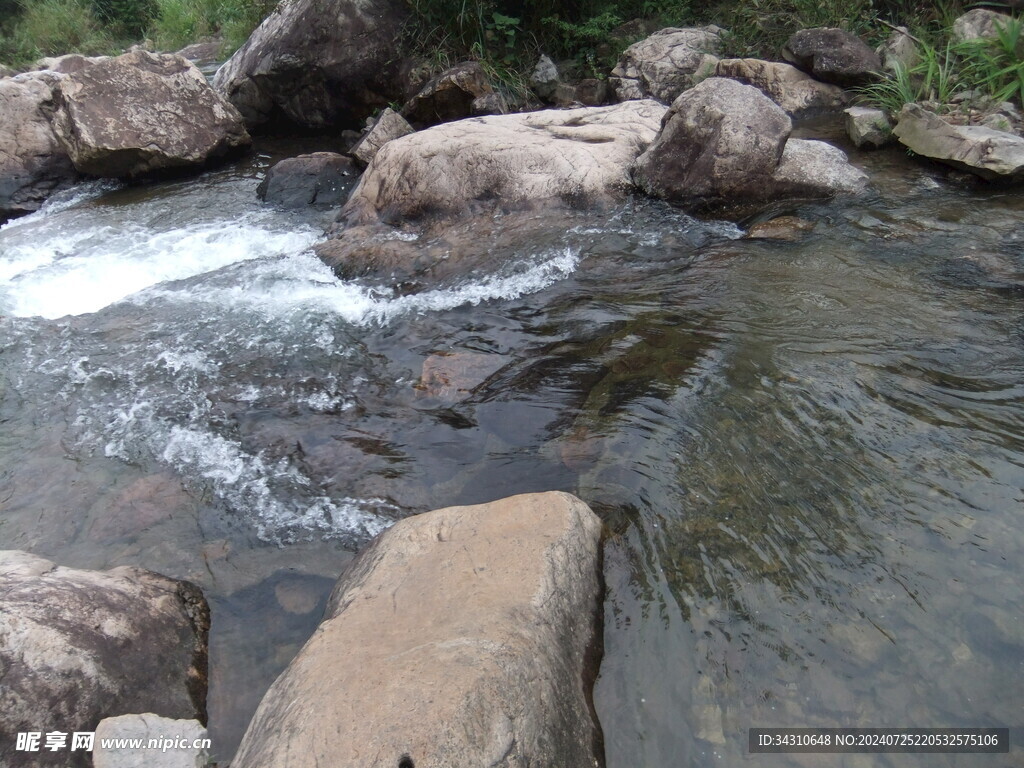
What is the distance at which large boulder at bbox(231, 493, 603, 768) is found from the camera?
200 cm

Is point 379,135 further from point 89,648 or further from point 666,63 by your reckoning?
point 89,648

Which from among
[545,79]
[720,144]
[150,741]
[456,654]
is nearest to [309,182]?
[545,79]

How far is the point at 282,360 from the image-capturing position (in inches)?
181

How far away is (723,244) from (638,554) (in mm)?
3261

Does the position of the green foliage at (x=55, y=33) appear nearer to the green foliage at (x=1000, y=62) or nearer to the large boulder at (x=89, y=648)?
the green foliage at (x=1000, y=62)

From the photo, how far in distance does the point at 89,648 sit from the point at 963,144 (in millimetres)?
6955

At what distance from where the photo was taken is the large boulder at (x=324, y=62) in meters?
8.94

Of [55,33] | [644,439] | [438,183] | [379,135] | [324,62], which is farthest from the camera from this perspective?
[55,33]

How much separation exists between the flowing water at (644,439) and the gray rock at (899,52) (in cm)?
244

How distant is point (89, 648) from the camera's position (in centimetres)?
254

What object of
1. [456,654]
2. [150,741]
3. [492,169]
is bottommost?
[150,741]

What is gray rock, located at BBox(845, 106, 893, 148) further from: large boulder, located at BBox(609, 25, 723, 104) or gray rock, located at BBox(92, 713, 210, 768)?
gray rock, located at BBox(92, 713, 210, 768)

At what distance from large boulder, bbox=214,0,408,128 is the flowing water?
162 inches

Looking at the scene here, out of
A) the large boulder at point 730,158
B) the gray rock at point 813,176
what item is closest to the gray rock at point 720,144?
the large boulder at point 730,158
